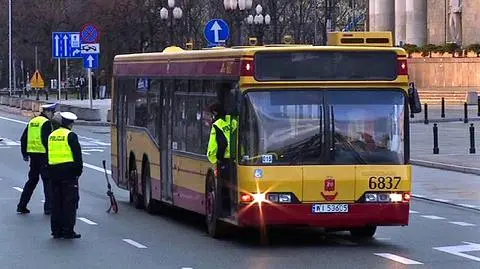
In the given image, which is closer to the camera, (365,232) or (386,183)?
(386,183)

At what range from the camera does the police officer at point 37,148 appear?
20859 millimetres

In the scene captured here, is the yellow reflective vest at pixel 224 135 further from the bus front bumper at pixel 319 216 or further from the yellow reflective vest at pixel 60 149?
the yellow reflective vest at pixel 60 149

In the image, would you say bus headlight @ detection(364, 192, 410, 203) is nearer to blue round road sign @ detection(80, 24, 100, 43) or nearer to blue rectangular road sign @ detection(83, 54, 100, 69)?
blue round road sign @ detection(80, 24, 100, 43)

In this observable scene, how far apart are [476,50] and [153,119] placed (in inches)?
2054

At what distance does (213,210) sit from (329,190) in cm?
189

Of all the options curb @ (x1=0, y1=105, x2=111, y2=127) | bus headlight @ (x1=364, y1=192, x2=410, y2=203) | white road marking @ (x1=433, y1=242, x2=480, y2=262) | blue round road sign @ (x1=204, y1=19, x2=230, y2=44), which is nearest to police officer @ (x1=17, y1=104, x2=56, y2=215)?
bus headlight @ (x1=364, y1=192, x2=410, y2=203)

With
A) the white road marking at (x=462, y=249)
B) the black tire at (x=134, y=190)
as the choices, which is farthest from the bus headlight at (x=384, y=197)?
the black tire at (x=134, y=190)

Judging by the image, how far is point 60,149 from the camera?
17.8 m

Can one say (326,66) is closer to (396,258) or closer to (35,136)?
(396,258)

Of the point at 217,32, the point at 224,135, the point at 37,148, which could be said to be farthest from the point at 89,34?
the point at 224,135

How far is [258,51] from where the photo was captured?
1661 centimetres

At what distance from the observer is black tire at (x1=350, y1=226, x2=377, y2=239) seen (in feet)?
58.3

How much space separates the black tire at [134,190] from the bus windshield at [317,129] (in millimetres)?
6528

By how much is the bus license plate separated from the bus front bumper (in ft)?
0.13
